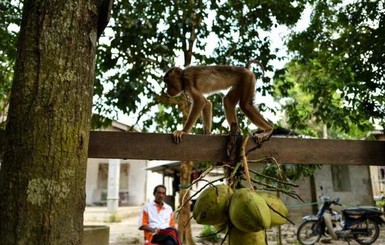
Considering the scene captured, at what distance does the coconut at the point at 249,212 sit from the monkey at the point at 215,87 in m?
2.20

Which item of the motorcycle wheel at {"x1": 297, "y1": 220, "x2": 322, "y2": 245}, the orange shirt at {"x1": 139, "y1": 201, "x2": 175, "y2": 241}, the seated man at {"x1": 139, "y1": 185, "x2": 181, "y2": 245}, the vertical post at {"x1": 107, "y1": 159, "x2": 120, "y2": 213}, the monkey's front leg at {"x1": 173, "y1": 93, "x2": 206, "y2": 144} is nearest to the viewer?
the monkey's front leg at {"x1": 173, "y1": 93, "x2": 206, "y2": 144}

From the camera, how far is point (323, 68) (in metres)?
7.04

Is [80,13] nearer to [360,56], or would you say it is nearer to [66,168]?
[66,168]

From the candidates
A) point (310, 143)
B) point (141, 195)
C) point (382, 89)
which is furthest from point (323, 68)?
point (141, 195)

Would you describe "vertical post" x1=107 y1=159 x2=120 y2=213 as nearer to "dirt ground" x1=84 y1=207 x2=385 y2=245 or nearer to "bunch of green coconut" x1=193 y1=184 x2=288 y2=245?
"dirt ground" x1=84 y1=207 x2=385 y2=245

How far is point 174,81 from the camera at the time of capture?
13.9 feet

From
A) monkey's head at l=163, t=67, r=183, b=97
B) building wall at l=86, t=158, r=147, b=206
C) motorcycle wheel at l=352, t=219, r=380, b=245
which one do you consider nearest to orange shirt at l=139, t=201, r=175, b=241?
monkey's head at l=163, t=67, r=183, b=97

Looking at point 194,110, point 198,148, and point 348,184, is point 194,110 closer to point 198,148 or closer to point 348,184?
point 198,148

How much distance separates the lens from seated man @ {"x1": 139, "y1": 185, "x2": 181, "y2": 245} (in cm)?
548

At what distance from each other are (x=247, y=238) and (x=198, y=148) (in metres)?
0.66

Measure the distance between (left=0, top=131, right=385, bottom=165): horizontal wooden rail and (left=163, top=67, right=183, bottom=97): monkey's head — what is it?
8.49 feet

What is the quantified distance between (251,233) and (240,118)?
5.50 meters

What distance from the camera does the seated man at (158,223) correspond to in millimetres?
5480

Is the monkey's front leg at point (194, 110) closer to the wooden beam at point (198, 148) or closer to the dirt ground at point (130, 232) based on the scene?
the wooden beam at point (198, 148)
